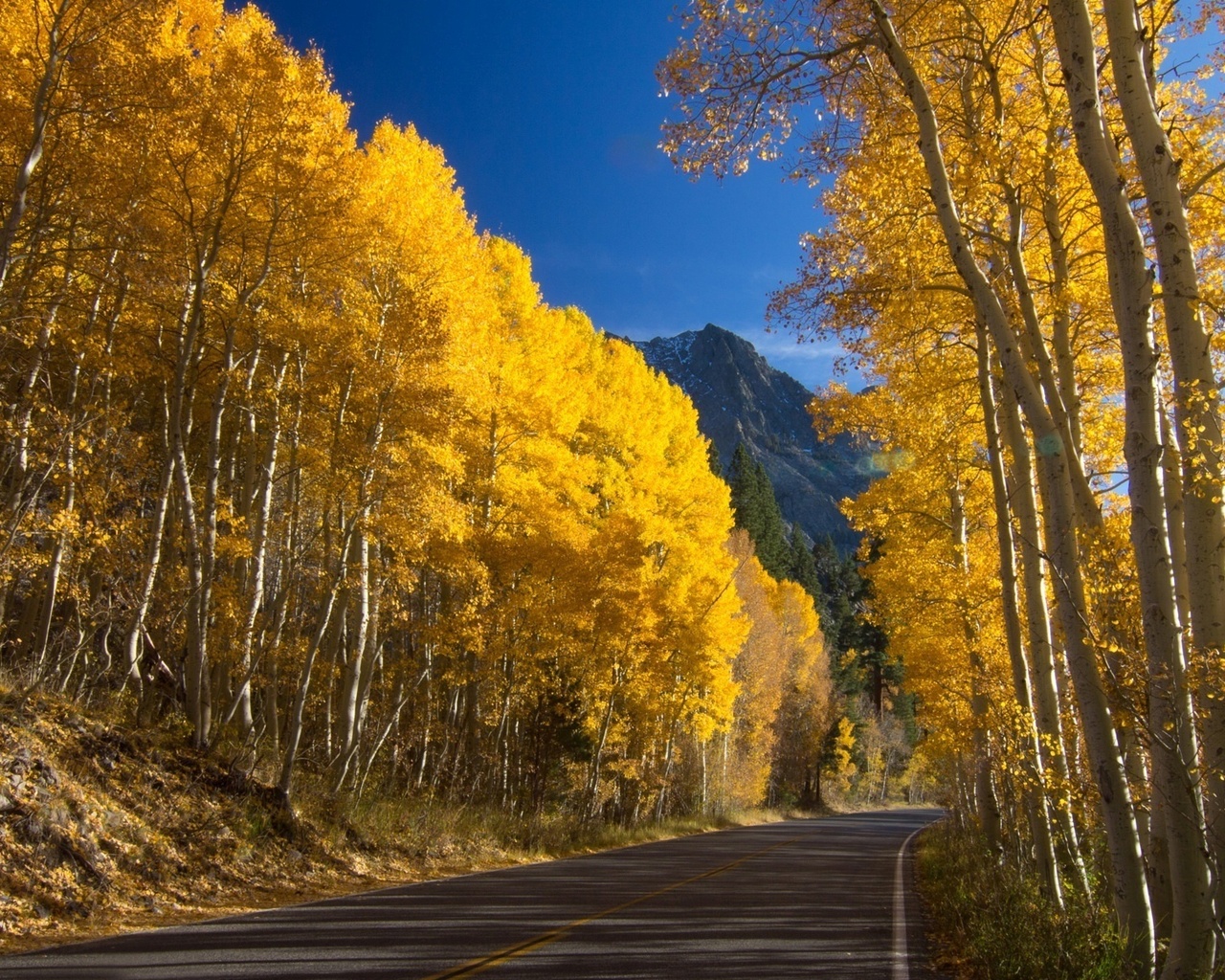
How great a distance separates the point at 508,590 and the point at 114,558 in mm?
7160

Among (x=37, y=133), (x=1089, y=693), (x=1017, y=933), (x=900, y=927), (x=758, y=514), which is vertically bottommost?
(x=900, y=927)

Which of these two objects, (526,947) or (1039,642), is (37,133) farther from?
(1039,642)

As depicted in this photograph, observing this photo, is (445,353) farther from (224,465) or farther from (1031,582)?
(224,465)

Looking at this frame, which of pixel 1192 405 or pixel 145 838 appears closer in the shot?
pixel 1192 405

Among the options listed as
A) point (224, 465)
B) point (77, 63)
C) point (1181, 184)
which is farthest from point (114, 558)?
point (1181, 184)

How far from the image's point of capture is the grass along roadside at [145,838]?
689 centimetres

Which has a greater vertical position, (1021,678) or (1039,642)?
(1039,642)

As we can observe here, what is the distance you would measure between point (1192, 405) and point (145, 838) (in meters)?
9.38

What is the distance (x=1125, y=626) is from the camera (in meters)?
5.18

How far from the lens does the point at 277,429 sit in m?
11.0

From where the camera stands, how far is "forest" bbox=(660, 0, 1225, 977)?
13.3ft

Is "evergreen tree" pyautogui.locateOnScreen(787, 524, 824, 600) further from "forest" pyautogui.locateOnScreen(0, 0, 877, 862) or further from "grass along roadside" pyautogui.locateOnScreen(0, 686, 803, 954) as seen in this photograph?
"grass along roadside" pyautogui.locateOnScreen(0, 686, 803, 954)

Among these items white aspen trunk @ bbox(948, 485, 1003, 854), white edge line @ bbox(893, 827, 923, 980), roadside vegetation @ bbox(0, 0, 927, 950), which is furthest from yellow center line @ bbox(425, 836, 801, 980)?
white aspen trunk @ bbox(948, 485, 1003, 854)

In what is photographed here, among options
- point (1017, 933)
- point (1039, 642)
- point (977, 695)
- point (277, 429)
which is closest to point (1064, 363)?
point (1039, 642)
